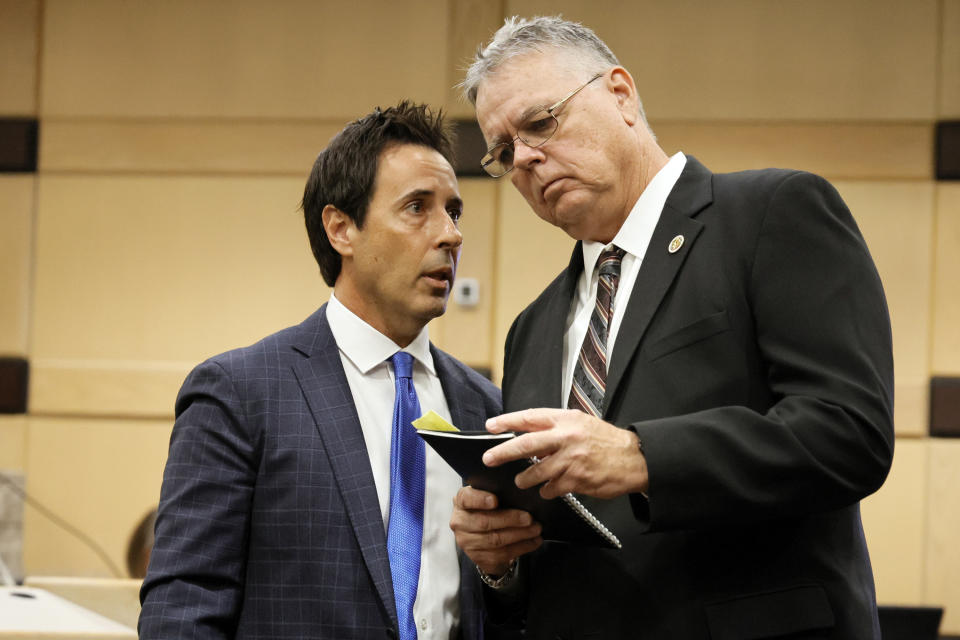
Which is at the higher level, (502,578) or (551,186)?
(551,186)

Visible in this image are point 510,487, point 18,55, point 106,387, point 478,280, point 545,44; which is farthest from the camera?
point 18,55

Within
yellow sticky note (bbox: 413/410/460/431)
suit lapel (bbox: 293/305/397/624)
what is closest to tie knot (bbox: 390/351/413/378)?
suit lapel (bbox: 293/305/397/624)

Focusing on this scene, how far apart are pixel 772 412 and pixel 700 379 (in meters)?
0.14

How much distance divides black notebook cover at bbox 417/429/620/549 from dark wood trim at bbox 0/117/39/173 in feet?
12.5

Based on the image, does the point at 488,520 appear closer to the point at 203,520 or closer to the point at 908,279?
the point at 203,520

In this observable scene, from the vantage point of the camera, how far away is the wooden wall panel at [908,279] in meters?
3.92

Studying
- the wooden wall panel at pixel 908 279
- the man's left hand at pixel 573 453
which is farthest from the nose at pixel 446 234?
the wooden wall panel at pixel 908 279

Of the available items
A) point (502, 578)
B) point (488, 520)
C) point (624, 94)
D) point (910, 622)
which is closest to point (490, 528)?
point (488, 520)

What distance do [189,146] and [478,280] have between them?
4.95ft

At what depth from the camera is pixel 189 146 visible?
170 inches

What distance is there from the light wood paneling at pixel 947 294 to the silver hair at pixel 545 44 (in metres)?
2.86

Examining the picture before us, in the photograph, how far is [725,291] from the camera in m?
1.34

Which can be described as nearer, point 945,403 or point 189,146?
point 945,403

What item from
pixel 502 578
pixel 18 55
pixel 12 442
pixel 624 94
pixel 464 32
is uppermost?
pixel 464 32
